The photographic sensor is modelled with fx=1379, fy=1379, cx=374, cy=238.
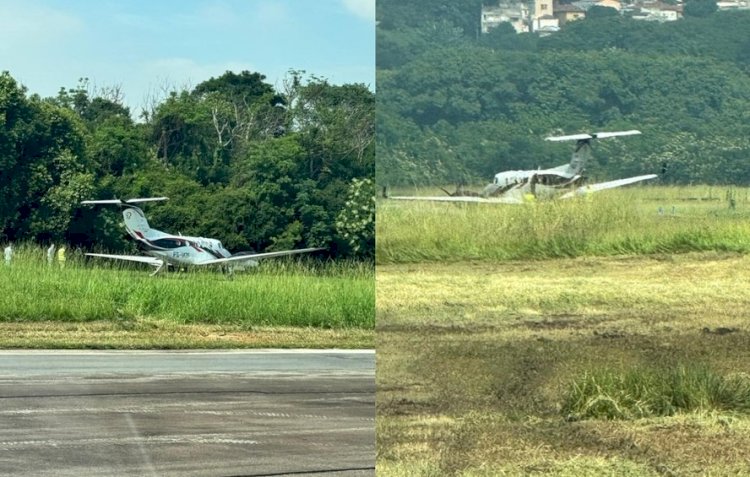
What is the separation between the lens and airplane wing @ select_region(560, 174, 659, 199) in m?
2.90

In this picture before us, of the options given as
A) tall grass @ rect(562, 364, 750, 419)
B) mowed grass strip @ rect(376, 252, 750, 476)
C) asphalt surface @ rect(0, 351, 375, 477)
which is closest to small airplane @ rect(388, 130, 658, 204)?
mowed grass strip @ rect(376, 252, 750, 476)

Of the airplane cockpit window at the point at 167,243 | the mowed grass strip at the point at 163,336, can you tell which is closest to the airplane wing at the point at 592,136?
the mowed grass strip at the point at 163,336

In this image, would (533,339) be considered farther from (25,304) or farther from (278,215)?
(278,215)

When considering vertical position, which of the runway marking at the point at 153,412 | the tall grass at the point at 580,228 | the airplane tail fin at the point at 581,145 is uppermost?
the airplane tail fin at the point at 581,145

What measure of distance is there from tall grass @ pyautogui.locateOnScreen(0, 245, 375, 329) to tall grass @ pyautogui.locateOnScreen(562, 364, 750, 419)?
1793 cm

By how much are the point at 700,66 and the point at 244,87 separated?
50284 mm

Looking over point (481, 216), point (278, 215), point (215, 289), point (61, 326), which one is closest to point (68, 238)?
point (278, 215)

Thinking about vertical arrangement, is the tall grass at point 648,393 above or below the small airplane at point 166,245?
above

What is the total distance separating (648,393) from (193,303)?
66.4 ft

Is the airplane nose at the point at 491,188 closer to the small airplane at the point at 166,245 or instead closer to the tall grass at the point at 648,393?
the tall grass at the point at 648,393

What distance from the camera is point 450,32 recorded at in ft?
9.53

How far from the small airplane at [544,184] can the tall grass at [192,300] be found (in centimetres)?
1791

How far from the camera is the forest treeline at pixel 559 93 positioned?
9.46 ft

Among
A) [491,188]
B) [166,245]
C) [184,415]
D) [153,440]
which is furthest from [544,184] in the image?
[166,245]
